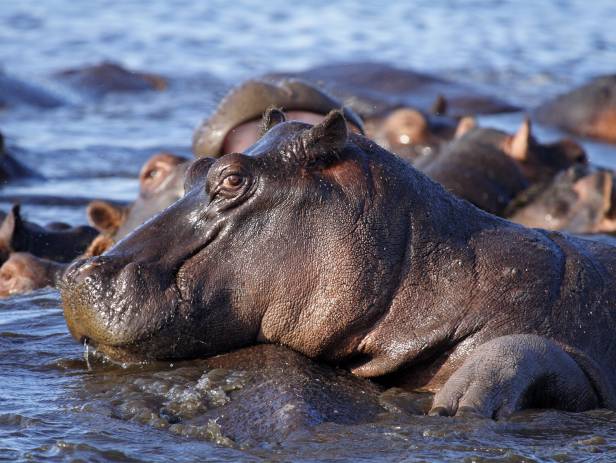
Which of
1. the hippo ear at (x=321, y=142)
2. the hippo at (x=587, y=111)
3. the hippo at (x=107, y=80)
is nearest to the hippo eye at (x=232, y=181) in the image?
the hippo ear at (x=321, y=142)

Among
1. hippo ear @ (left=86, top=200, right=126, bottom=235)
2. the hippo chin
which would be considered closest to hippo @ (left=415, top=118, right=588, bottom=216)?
hippo ear @ (left=86, top=200, right=126, bottom=235)

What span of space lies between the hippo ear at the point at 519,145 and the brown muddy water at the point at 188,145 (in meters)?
2.73

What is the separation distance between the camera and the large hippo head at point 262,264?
4262 millimetres

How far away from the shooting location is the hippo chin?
4.26 meters

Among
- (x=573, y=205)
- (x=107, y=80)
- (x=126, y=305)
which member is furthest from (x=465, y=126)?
(x=126, y=305)

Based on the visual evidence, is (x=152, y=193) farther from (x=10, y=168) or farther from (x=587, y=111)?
(x=587, y=111)

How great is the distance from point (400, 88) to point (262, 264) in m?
11.2

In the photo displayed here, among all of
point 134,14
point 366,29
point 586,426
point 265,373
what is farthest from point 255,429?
point 134,14

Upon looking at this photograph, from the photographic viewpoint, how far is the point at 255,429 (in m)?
3.93

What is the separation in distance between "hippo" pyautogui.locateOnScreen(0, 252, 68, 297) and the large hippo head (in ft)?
7.14

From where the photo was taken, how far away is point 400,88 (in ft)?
50.1

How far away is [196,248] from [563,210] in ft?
17.8

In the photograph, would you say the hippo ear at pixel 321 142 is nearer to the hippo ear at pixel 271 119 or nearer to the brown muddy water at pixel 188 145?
the hippo ear at pixel 271 119

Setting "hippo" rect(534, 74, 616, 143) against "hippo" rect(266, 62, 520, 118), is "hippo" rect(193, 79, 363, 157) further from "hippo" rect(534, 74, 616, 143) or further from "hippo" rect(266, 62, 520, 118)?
"hippo" rect(534, 74, 616, 143)
